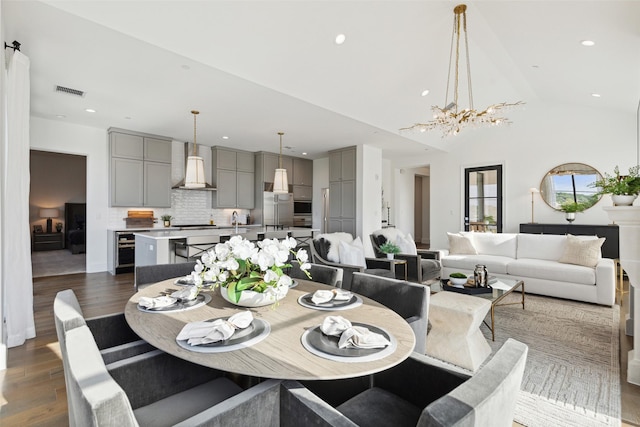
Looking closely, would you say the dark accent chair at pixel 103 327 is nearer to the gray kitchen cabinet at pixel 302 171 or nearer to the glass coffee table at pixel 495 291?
the glass coffee table at pixel 495 291

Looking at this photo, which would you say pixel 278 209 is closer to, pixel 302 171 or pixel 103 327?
pixel 302 171

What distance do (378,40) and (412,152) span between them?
467cm

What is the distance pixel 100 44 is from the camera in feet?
9.70

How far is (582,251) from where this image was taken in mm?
4148

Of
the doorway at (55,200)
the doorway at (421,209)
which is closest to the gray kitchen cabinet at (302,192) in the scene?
the doorway at (421,209)

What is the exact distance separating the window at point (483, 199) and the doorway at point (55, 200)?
10283 mm

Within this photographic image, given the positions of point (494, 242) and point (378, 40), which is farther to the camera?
point (494, 242)

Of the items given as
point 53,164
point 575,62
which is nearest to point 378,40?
point 575,62

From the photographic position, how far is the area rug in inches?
73.5

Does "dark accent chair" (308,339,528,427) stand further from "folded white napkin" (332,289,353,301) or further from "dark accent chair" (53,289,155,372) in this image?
"dark accent chair" (53,289,155,372)

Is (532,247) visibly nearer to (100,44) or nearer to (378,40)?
(378,40)

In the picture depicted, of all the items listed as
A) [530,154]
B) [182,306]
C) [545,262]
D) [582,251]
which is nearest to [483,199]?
[530,154]

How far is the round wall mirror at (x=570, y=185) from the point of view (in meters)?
6.14

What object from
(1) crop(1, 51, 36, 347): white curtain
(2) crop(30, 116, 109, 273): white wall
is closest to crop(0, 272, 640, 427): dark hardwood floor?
(1) crop(1, 51, 36, 347): white curtain
